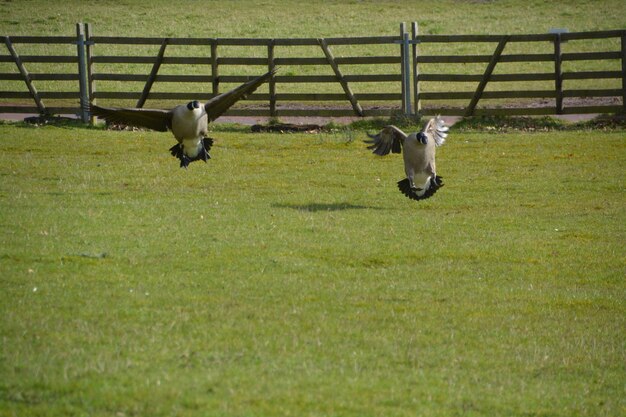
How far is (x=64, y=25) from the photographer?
45844 millimetres

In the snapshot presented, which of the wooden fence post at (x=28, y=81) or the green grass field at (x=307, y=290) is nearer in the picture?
the green grass field at (x=307, y=290)

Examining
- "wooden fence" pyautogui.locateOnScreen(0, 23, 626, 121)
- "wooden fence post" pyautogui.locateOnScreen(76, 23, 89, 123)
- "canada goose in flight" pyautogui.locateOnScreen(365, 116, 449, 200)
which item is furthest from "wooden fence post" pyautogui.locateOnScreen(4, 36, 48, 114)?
"canada goose in flight" pyautogui.locateOnScreen(365, 116, 449, 200)

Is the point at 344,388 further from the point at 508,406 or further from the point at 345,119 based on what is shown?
the point at 345,119

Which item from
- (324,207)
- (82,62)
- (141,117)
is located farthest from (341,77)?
(324,207)

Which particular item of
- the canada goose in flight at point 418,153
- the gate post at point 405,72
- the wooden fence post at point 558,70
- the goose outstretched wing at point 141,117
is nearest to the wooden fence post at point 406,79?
the gate post at point 405,72

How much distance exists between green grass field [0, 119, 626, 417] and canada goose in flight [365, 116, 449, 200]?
0.44m

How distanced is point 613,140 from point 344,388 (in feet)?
51.3

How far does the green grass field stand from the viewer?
301 inches

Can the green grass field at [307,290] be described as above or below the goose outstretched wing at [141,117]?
below

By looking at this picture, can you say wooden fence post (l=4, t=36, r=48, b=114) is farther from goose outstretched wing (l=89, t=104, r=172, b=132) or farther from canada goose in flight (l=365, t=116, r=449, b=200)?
canada goose in flight (l=365, t=116, r=449, b=200)

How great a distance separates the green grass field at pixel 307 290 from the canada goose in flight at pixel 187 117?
76cm

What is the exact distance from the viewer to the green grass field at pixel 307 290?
764 centimetres

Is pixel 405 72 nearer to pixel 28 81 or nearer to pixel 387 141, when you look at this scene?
pixel 28 81

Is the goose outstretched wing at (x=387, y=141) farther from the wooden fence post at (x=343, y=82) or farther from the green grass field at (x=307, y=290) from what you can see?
the wooden fence post at (x=343, y=82)
